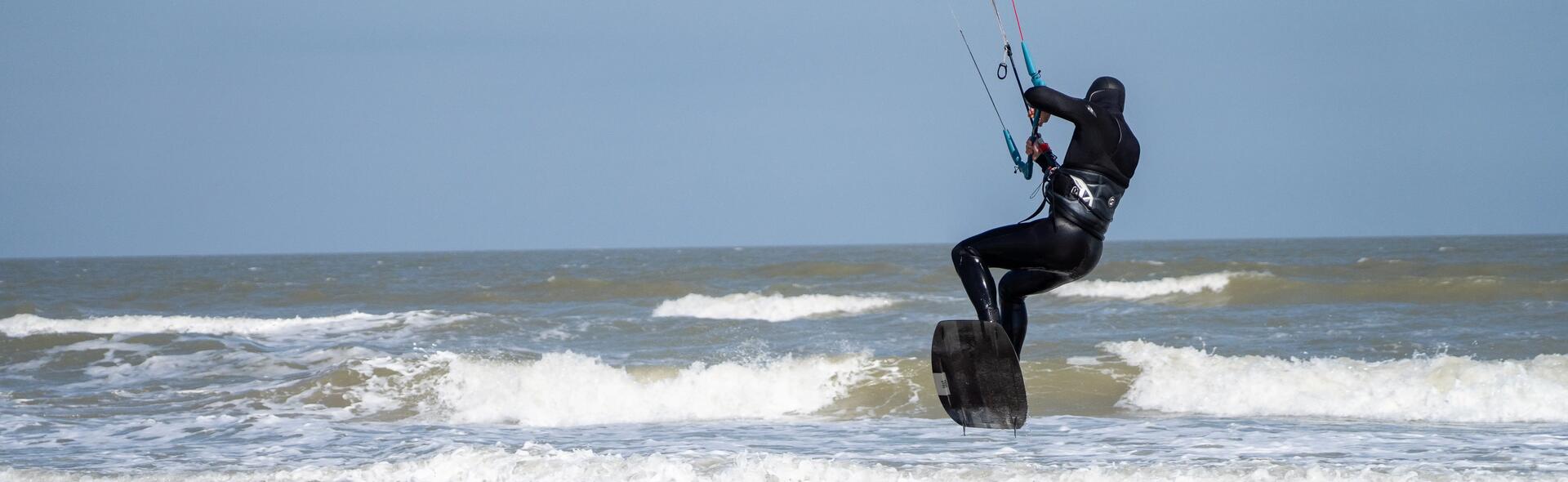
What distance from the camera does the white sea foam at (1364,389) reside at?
12477mm

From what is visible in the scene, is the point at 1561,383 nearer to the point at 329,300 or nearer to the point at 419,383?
the point at 419,383

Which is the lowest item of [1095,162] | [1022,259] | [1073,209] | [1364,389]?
[1364,389]

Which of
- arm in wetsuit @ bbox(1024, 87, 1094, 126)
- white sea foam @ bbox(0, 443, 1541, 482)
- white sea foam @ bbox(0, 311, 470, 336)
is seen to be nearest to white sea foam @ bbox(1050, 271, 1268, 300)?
white sea foam @ bbox(0, 311, 470, 336)

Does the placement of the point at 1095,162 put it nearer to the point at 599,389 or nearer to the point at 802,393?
the point at 802,393

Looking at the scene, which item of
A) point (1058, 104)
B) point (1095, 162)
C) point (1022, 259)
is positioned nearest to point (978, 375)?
point (1022, 259)

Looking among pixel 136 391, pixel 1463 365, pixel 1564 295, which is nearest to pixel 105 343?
pixel 136 391

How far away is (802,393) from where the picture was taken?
14.8 metres

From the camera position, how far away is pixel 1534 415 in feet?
39.8

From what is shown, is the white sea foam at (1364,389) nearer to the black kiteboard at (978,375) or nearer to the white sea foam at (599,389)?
the white sea foam at (599,389)

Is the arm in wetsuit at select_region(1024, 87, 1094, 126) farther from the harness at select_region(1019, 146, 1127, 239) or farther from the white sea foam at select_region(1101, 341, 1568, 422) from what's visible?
the white sea foam at select_region(1101, 341, 1568, 422)

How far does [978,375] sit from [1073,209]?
3.69 ft

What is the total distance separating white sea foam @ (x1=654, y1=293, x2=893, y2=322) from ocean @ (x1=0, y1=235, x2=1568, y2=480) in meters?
0.32

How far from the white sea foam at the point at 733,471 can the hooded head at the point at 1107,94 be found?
363cm

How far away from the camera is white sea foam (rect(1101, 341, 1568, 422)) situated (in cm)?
1248
